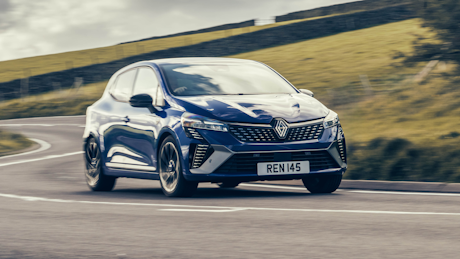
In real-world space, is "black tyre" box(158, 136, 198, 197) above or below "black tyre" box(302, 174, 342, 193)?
above

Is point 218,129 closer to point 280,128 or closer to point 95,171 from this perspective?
point 280,128

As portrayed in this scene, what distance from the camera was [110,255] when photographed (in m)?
5.79

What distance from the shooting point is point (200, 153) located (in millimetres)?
9117

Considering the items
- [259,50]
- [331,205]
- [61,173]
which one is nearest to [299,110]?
[331,205]

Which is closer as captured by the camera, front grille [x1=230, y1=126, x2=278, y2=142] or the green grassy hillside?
front grille [x1=230, y1=126, x2=278, y2=142]

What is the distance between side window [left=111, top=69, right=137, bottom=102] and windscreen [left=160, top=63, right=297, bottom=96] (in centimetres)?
75

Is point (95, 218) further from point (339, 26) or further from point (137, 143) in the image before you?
point (339, 26)

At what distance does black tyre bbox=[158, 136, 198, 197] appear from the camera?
9420 millimetres

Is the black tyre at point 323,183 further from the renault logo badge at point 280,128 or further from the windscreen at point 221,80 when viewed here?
the windscreen at point 221,80

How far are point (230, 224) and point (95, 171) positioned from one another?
4746 mm

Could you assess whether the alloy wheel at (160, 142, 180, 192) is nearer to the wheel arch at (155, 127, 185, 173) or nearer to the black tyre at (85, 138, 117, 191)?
the wheel arch at (155, 127, 185, 173)

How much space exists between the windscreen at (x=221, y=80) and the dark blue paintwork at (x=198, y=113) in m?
0.18

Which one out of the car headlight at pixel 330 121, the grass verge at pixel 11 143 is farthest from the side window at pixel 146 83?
the grass verge at pixel 11 143

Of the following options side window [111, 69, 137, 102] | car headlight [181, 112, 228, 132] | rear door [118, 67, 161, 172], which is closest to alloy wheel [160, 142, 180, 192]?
rear door [118, 67, 161, 172]
